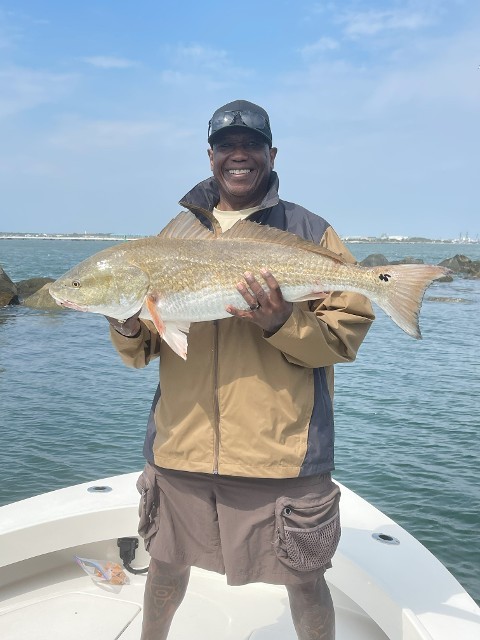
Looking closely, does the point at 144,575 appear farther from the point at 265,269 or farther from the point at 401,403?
the point at 401,403

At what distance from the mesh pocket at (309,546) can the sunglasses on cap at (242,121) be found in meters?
2.14

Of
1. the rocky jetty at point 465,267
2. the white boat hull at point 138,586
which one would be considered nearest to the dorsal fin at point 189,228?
the white boat hull at point 138,586

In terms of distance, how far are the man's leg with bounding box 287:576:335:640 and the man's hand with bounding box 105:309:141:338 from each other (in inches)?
64.8

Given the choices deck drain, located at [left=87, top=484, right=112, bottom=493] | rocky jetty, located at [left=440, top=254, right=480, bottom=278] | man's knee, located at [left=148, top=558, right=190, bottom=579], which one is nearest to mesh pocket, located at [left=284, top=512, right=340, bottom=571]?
man's knee, located at [left=148, top=558, right=190, bottom=579]

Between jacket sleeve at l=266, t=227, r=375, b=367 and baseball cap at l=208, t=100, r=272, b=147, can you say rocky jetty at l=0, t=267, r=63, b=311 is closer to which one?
baseball cap at l=208, t=100, r=272, b=147

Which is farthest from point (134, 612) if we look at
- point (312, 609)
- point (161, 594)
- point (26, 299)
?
point (26, 299)

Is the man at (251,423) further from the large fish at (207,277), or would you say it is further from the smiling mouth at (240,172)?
the large fish at (207,277)

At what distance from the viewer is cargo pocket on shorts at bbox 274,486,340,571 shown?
3438 mm

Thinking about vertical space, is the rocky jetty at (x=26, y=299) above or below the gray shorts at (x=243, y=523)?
below

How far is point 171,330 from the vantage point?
138 inches

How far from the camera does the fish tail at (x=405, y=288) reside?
11.3ft

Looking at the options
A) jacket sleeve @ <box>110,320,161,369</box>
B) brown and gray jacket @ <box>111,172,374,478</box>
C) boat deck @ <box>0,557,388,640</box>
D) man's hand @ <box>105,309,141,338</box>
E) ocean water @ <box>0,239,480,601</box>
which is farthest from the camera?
ocean water @ <box>0,239,480,601</box>

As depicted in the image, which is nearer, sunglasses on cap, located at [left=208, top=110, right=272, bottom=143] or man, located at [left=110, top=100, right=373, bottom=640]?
man, located at [left=110, top=100, right=373, bottom=640]

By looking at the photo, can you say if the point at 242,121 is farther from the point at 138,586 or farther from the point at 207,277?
the point at 138,586
